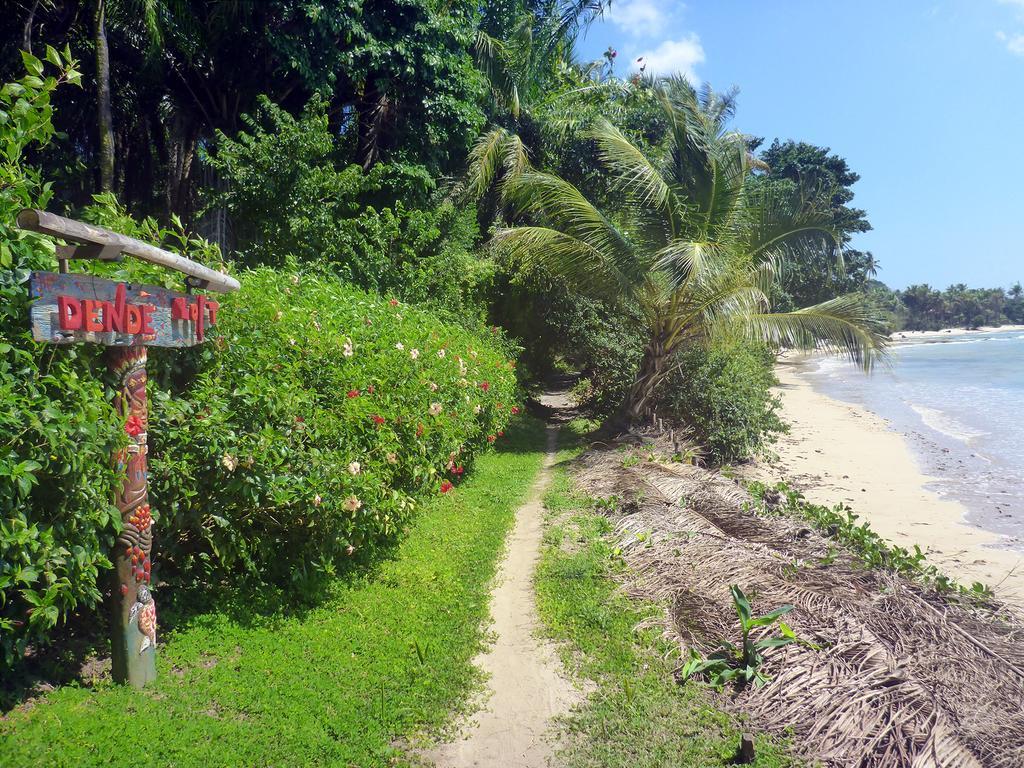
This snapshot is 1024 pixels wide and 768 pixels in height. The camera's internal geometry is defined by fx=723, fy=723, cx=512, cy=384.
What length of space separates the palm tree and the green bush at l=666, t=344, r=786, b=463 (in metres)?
0.97

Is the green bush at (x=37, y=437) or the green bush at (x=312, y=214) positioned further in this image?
the green bush at (x=312, y=214)

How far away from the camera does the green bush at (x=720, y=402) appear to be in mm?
12172

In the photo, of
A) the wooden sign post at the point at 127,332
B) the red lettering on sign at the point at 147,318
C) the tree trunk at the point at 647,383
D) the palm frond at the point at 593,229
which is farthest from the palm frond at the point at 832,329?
the red lettering on sign at the point at 147,318

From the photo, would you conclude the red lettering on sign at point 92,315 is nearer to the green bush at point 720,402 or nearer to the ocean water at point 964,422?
the ocean water at point 964,422

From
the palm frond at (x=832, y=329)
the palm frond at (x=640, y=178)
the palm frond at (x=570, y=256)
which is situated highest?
the palm frond at (x=640, y=178)

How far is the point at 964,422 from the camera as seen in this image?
755 inches

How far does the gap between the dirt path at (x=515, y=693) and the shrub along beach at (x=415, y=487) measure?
3 centimetres

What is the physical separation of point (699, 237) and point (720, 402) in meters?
2.84

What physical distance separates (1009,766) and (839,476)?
9.19 m

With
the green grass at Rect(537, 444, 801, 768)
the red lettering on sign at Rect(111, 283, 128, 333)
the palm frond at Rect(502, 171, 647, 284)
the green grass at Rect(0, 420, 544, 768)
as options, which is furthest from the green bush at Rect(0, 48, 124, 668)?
the palm frond at Rect(502, 171, 647, 284)

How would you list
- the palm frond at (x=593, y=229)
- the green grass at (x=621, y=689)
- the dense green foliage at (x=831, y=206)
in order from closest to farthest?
the green grass at (x=621, y=689) < the palm frond at (x=593, y=229) < the dense green foliage at (x=831, y=206)

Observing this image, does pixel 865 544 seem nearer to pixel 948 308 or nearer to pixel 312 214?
pixel 312 214

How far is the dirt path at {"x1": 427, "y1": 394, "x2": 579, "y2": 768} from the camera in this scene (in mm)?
3857

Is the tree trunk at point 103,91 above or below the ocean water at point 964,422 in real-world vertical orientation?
above
